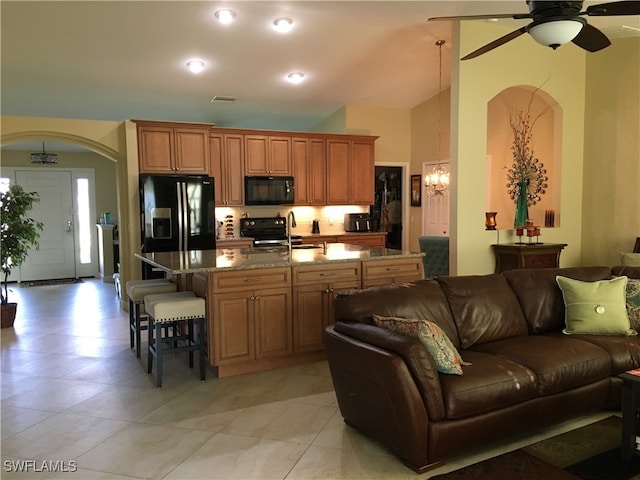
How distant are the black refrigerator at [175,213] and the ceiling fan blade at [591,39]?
4.50 m

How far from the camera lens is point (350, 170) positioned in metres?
7.77

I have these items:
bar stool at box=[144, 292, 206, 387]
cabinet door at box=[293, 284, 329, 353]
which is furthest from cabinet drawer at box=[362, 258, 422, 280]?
bar stool at box=[144, 292, 206, 387]

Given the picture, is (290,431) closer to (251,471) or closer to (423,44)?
(251,471)

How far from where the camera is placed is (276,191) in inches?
285

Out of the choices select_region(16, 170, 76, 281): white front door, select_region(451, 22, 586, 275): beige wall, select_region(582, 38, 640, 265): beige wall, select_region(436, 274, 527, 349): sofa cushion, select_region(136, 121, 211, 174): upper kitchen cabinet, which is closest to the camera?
select_region(436, 274, 527, 349): sofa cushion

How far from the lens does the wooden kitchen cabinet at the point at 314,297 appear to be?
4.04 metres

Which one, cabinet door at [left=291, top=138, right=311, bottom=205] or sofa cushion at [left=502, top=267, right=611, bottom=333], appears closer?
sofa cushion at [left=502, top=267, right=611, bottom=333]

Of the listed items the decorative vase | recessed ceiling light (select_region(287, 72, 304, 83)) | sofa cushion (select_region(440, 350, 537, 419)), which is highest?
recessed ceiling light (select_region(287, 72, 304, 83))

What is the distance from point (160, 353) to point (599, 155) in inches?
208

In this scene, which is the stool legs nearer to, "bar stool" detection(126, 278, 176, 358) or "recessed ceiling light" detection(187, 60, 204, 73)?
"bar stool" detection(126, 278, 176, 358)

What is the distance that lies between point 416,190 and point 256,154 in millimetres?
2883

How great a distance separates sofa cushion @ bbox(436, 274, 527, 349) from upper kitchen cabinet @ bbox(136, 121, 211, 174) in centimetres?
424

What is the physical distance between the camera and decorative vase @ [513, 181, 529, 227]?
5.62m

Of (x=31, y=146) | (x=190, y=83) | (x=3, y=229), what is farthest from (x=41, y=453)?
(x=31, y=146)
